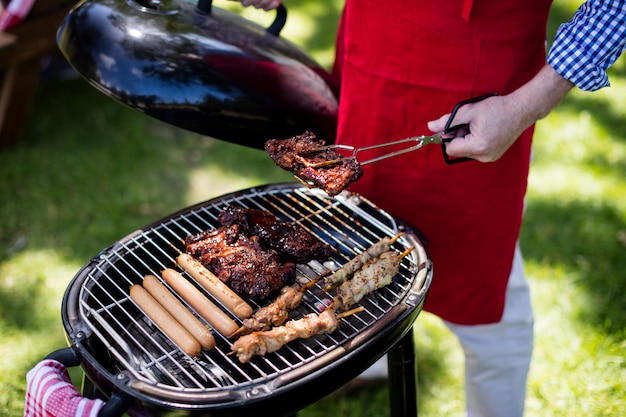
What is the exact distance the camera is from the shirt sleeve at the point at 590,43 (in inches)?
84.3

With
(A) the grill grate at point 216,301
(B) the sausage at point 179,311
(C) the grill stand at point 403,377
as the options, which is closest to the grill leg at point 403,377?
(C) the grill stand at point 403,377

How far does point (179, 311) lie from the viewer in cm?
209

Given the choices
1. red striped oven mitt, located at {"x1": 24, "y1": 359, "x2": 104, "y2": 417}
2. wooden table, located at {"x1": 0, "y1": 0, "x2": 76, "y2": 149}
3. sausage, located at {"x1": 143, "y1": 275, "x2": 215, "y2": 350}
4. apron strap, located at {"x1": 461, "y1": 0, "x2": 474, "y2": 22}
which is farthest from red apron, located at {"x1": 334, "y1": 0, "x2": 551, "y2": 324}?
wooden table, located at {"x1": 0, "y1": 0, "x2": 76, "y2": 149}

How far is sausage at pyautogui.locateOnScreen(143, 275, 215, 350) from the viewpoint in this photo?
2000 millimetres

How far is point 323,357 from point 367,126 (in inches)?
48.0

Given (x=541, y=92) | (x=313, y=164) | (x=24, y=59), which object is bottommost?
(x=24, y=59)

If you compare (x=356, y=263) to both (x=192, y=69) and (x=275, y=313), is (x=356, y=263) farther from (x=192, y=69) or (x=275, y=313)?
(x=192, y=69)

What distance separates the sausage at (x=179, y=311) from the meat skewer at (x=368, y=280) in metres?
0.46

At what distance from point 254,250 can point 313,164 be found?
399mm

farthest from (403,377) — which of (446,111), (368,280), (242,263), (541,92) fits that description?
(541,92)

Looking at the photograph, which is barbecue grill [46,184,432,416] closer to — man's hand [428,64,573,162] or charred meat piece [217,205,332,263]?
charred meat piece [217,205,332,263]

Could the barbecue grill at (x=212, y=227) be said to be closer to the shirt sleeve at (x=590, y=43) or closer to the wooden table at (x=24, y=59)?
the shirt sleeve at (x=590, y=43)

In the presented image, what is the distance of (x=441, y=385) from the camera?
3670 millimetres

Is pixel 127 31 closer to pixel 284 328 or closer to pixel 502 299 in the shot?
pixel 284 328
